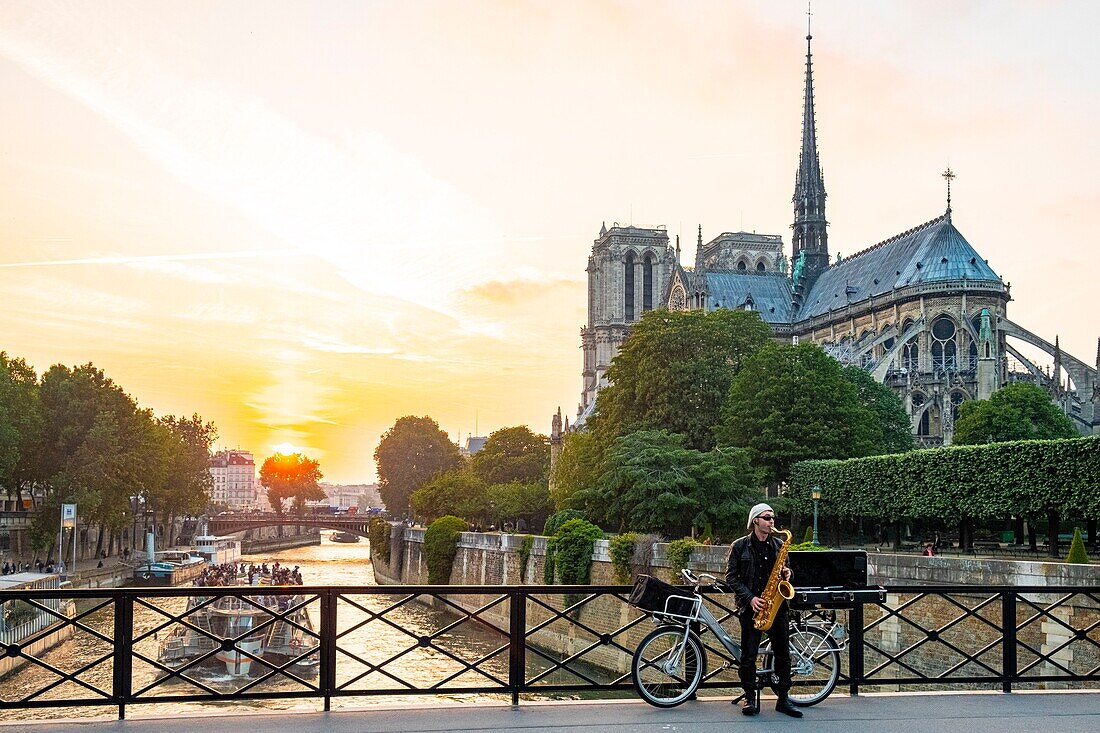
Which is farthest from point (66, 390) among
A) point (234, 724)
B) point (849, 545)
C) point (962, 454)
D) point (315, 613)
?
point (234, 724)

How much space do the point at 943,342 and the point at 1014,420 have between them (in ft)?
71.8

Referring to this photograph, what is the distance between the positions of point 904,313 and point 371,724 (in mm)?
74739

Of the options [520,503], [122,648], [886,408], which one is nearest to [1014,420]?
[886,408]

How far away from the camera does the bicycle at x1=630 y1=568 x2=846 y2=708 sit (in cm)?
1006

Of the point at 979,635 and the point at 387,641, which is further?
the point at 387,641

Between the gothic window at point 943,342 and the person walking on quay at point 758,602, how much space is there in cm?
6919

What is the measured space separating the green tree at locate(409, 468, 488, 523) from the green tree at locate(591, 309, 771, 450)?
22926mm

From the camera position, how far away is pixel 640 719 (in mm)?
9641

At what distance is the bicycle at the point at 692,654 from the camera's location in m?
10.1

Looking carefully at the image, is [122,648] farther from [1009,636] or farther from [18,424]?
[18,424]

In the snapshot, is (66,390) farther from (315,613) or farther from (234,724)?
(234,724)

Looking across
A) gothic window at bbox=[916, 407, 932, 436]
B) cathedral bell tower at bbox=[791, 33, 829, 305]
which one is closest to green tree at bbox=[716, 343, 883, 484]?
gothic window at bbox=[916, 407, 932, 436]

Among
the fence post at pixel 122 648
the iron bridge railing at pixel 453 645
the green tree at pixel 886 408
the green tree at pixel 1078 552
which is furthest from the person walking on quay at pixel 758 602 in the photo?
the green tree at pixel 886 408

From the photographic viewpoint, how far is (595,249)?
12238cm
